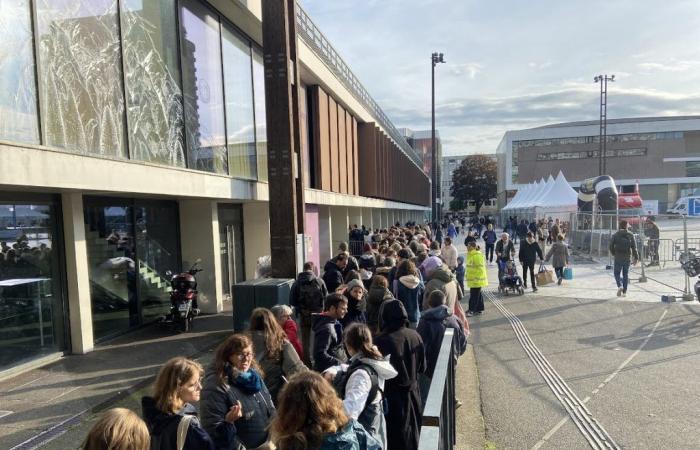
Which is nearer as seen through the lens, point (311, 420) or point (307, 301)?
point (311, 420)

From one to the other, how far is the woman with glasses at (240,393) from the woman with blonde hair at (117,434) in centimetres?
80

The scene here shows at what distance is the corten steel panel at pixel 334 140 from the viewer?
1961cm

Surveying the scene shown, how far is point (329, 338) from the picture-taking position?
4449 millimetres

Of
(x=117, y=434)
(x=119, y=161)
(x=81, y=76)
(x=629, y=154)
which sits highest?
(x=629, y=154)

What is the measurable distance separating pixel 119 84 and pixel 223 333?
476 cm

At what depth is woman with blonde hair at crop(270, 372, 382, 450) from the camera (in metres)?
2.23

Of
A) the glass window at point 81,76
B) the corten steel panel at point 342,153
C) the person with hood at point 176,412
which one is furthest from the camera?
the corten steel panel at point 342,153

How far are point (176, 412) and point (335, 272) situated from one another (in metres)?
5.64

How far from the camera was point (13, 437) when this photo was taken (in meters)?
4.86

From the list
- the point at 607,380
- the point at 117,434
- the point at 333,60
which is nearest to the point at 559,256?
the point at 607,380

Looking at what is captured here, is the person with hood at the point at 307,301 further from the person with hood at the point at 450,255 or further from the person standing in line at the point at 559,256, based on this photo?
the person standing in line at the point at 559,256

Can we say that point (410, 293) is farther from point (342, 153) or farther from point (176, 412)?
point (342, 153)

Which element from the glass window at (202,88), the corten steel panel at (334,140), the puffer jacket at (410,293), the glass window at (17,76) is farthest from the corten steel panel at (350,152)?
the glass window at (17,76)

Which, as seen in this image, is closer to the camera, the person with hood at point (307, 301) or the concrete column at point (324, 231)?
the person with hood at point (307, 301)
